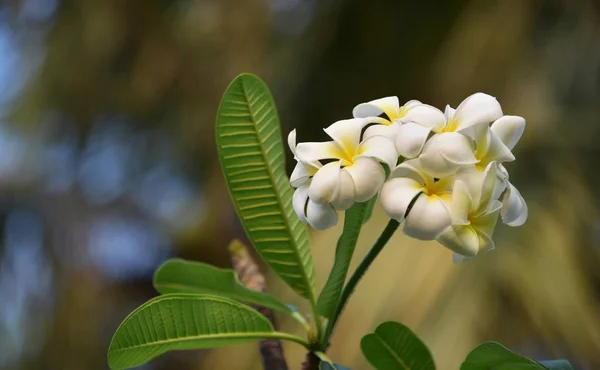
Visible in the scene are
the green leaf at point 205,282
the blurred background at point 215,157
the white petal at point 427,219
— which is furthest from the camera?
the blurred background at point 215,157

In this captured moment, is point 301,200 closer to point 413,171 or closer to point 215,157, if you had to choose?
point 413,171

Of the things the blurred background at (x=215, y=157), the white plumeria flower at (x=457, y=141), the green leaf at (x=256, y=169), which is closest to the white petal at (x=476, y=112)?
Result: the white plumeria flower at (x=457, y=141)

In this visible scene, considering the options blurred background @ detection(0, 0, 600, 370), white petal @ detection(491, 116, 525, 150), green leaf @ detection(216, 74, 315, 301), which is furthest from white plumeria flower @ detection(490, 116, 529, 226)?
blurred background @ detection(0, 0, 600, 370)

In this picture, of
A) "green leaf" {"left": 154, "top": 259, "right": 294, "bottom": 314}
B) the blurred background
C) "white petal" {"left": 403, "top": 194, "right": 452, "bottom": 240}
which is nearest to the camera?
"white petal" {"left": 403, "top": 194, "right": 452, "bottom": 240}

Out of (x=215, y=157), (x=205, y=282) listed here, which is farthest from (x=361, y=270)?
(x=215, y=157)

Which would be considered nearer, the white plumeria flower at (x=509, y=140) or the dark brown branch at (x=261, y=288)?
the white plumeria flower at (x=509, y=140)

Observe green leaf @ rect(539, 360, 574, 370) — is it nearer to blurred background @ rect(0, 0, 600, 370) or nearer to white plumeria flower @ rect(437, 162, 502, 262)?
white plumeria flower @ rect(437, 162, 502, 262)

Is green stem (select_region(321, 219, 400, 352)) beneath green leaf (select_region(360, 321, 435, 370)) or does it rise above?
above

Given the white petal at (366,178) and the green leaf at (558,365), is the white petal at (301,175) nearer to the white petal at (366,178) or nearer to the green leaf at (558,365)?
the white petal at (366,178)
